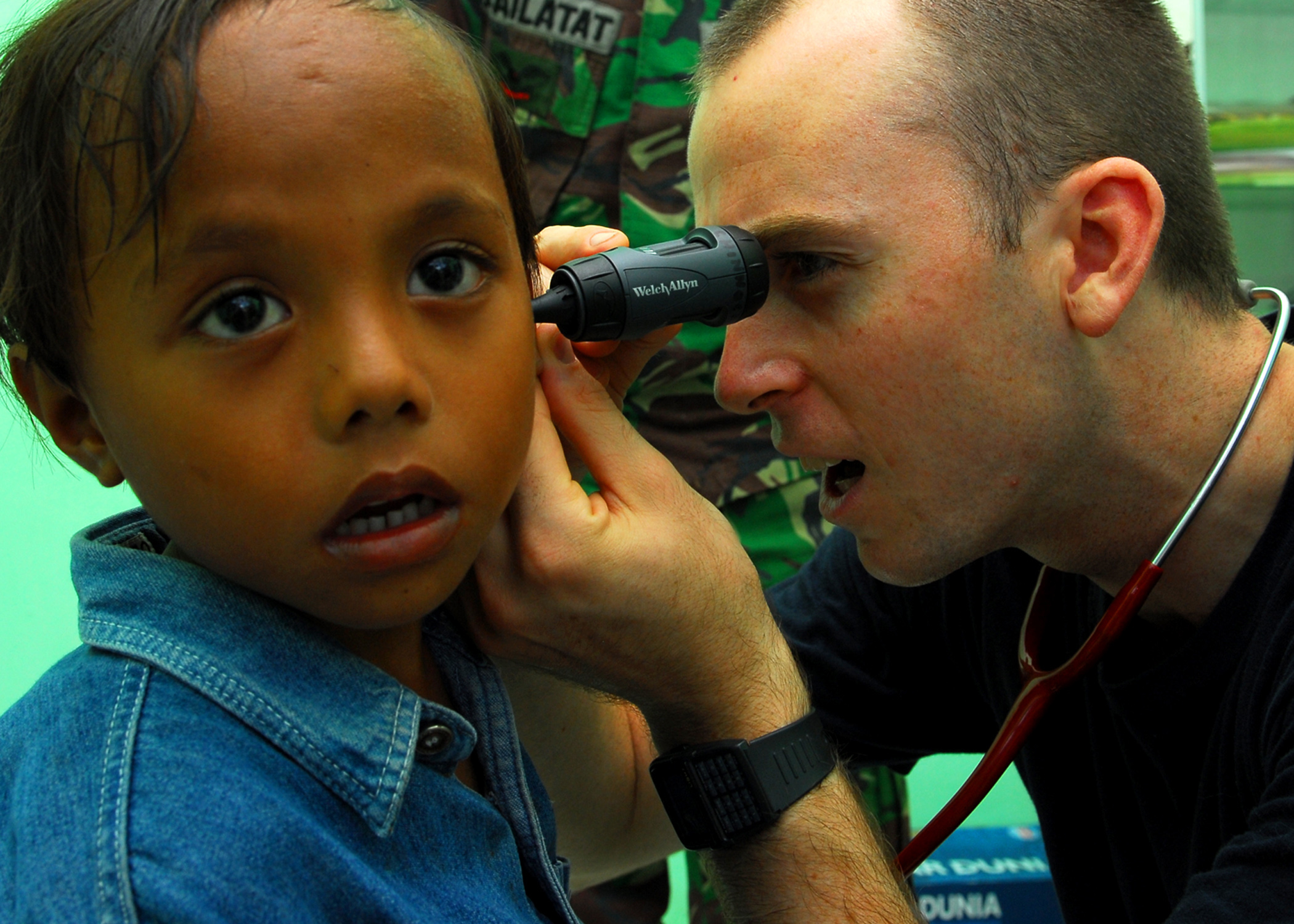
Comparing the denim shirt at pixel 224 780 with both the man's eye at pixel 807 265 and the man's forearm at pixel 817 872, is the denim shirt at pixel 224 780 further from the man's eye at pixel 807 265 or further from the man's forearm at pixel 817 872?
the man's eye at pixel 807 265

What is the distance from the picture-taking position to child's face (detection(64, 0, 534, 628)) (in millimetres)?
660

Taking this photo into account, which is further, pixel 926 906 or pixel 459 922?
pixel 926 906

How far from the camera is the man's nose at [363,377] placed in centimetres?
66

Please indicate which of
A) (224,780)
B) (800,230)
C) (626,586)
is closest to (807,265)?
(800,230)

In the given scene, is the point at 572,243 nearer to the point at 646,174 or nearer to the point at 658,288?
the point at 658,288

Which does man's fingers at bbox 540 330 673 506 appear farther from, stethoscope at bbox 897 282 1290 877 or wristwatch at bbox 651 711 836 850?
stethoscope at bbox 897 282 1290 877

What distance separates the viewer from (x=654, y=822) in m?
1.21

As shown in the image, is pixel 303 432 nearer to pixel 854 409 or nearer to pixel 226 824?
pixel 226 824

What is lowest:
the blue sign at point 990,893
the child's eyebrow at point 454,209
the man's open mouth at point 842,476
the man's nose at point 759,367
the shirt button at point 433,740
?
the blue sign at point 990,893

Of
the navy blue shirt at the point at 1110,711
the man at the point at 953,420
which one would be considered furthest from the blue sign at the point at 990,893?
the man at the point at 953,420

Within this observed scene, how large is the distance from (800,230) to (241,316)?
569mm

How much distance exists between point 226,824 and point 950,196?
81 centimetres

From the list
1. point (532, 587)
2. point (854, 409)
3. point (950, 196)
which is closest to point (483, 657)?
point (532, 587)

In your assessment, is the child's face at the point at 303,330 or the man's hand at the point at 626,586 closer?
the child's face at the point at 303,330
